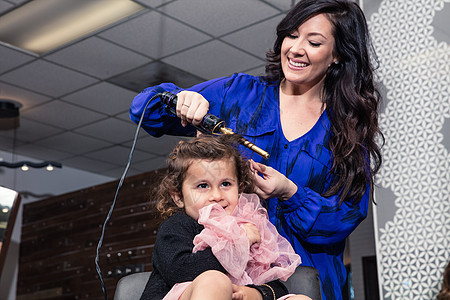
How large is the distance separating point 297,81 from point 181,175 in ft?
1.32

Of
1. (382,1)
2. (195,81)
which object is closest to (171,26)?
(195,81)

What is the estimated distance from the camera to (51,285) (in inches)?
293

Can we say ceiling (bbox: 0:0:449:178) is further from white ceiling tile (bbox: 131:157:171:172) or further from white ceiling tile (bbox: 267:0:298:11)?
white ceiling tile (bbox: 131:157:171:172)

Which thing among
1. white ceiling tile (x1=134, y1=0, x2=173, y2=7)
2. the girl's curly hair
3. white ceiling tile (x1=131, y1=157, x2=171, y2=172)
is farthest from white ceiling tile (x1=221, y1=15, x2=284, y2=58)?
the girl's curly hair

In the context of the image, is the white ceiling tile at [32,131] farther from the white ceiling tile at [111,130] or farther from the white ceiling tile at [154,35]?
the white ceiling tile at [154,35]

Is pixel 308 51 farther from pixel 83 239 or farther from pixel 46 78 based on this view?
pixel 83 239

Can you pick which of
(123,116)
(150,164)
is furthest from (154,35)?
(150,164)

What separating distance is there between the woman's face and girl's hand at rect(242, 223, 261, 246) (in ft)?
1.45

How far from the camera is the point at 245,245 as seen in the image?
60.0 inches

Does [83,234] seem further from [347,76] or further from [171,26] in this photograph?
[347,76]

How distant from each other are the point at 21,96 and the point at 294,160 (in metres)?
5.22

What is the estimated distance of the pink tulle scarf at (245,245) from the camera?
1511mm

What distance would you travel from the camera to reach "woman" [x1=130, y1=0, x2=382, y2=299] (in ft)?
5.58

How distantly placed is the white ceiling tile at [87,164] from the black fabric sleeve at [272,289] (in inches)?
277
